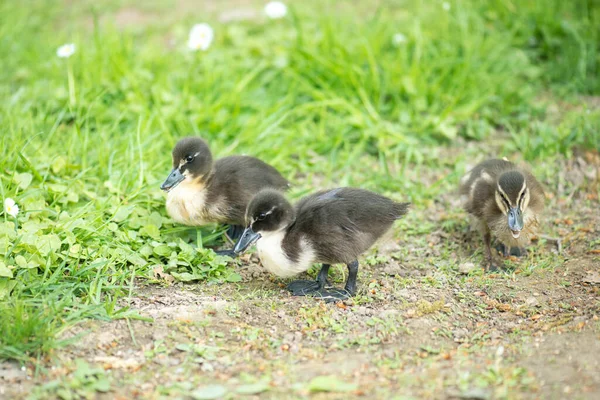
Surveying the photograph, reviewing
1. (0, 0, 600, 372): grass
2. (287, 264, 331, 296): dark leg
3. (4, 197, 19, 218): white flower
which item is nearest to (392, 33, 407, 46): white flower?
(0, 0, 600, 372): grass

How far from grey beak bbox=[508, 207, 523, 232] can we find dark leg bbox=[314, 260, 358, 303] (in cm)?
118

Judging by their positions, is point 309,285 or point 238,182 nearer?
point 309,285

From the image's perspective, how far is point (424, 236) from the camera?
611cm

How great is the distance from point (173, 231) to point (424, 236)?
6.73 ft

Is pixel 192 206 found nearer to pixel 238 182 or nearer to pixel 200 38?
pixel 238 182

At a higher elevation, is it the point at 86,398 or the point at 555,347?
the point at 86,398

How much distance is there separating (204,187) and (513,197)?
229cm

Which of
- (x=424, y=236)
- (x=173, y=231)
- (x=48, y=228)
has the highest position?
(x=48, y=228)

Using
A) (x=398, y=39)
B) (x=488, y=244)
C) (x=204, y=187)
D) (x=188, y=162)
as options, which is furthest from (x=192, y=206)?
(x=398, y=39)

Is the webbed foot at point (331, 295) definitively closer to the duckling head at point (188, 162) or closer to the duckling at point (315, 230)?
the duckling at point (315, 230)

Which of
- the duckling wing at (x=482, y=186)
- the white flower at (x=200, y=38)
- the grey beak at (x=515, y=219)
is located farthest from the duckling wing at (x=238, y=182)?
the white flower at (x=200, y=38)

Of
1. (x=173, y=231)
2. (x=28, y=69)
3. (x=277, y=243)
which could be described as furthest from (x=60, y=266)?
(x=28, y=69)

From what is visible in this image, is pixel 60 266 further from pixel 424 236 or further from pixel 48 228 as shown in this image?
pixel 424 236

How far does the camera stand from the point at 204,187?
18.5ft
